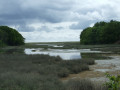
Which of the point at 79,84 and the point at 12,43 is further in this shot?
the point at 12,43

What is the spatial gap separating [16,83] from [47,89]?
1814mm

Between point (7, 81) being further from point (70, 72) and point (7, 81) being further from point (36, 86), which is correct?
point (70, 72)

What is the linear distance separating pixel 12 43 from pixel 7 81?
317ft

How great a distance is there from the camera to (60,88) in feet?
29.5

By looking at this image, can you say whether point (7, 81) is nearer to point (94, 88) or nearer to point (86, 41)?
point (94, 88)

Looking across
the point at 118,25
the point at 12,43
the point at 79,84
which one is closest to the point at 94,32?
the point at 118,25

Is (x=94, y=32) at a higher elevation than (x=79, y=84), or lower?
higher

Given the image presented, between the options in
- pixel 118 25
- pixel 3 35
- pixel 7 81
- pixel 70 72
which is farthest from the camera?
pixel 118 25

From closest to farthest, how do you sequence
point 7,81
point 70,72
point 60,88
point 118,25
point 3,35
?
1. point 60,88
2. point 7,81
3. point 70,72
4. point 3,35
5. point 118,25

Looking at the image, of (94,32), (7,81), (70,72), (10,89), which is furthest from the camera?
(94,32)

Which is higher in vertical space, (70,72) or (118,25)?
(118,25)

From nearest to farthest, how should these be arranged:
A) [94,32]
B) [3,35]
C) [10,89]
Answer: [10,89], [3,35], [94,32]

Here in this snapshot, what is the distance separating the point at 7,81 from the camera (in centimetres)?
961

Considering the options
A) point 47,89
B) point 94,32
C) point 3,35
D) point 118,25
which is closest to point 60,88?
point 47,89
